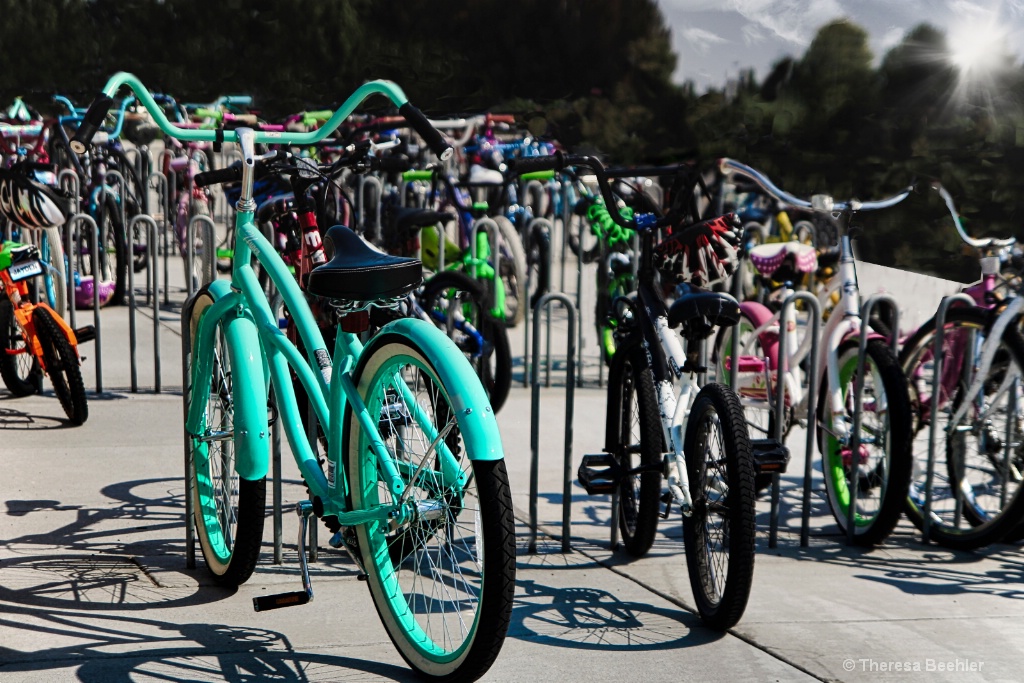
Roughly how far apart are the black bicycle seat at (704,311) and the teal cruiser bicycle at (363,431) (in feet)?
3.00

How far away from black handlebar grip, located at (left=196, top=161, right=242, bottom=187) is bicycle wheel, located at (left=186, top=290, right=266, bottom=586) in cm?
37

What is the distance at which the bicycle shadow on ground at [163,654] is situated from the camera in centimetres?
343

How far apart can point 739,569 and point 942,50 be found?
6.34 metres

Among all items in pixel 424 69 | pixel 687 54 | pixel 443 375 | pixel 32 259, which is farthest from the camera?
pixel 424 69

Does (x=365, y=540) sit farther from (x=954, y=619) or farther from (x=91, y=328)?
(x=91, y=328)

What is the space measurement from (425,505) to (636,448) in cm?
149

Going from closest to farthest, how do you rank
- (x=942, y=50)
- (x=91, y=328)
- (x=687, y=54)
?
(x=91, y=328) < (x=942, y=50) < (x=687, y=54)

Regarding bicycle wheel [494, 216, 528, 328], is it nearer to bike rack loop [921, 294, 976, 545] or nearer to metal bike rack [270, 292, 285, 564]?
bike rack loop [921, 294, 976, 545]

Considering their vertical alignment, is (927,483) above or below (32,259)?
below

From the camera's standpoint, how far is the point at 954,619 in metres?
4.11

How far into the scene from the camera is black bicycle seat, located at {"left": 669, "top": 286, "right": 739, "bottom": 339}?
406 cm

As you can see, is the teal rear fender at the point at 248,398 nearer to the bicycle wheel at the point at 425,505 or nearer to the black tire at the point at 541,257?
the bicycle wheel at the point at 425,505

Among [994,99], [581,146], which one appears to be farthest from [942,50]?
[581,146]

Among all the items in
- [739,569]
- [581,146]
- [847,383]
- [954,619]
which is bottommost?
[954,619]
